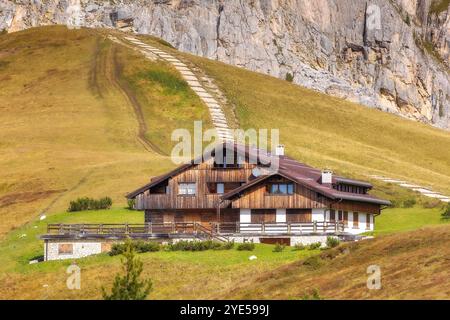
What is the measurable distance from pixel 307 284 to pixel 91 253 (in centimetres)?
2376

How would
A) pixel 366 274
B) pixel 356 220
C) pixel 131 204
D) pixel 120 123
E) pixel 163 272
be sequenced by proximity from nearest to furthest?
pixel 366 274 → pixel 163 272 → pixel 356 220 → pixel 131 204 → pixel 120 123

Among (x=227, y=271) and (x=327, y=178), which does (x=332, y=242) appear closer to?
(x=227, y=271)

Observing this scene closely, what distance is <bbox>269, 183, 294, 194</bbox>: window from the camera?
243 ft

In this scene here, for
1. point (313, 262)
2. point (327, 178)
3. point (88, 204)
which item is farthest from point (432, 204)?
point (313, 262)

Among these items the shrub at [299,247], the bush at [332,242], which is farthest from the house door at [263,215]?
the bush at [332,242]

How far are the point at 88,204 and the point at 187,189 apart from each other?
1193 centimetres

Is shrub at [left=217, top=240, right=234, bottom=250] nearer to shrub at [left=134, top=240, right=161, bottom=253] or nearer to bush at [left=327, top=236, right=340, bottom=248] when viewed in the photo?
shrub at [left=134, top=240, right=161, bottom=253]

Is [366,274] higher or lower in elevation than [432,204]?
lower

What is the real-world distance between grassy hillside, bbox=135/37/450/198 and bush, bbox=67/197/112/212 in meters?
29.6

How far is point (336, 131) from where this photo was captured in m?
146

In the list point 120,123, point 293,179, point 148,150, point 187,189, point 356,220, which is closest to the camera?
point 293,179

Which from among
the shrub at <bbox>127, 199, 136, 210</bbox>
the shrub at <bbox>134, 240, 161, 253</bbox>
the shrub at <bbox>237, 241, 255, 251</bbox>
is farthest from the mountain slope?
the shrub at <bbox>237, 241, 255, 251</bbox>

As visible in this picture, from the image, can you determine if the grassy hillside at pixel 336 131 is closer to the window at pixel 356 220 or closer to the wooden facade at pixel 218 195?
the window at pixel 356 220
